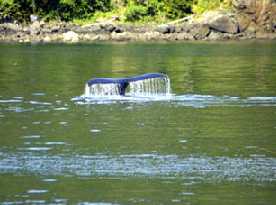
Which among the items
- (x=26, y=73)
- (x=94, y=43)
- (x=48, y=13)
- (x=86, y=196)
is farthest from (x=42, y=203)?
(x=48, y=13)

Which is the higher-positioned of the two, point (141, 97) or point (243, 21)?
point (141, 97)

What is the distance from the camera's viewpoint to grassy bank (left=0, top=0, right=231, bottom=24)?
133625 millimetres

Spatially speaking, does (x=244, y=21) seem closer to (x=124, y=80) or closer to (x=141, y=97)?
(x=141, y=97)

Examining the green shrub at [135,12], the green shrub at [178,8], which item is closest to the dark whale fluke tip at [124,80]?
the green shrub at [135,12]

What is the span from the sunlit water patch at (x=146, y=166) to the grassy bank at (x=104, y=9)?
102130 millimetres

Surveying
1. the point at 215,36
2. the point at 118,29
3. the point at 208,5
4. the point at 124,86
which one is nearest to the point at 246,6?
the point at 208,5

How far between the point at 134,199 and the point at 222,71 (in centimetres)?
4343

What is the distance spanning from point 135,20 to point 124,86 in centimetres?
8834

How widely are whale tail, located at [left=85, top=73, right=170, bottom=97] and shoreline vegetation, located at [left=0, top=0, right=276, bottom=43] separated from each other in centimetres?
7171

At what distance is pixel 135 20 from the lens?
13350cm

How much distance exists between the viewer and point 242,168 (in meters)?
28.4

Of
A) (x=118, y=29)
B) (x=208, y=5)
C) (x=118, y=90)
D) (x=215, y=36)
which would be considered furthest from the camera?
(x=208, y=5)

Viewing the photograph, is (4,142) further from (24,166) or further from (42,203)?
(42,203)

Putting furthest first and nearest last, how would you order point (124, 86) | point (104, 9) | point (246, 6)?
point (104, 9) → point (246, 6) → point (124, 86)
